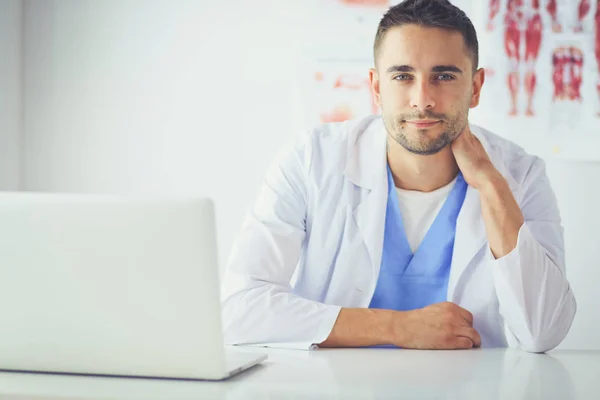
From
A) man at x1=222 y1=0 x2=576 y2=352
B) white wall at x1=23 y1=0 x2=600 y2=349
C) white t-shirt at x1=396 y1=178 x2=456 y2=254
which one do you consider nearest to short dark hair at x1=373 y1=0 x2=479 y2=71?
man at x1=222 y1=0 x2=576 y2=352

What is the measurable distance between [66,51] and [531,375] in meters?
2.28

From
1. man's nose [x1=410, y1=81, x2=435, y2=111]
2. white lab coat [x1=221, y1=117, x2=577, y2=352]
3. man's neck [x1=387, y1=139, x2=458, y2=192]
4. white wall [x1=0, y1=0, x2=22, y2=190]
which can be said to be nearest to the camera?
Answer: white lab coat [x1=221, y1=117, x2=577, y2=352]

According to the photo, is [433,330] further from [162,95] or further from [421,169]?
[162,95]

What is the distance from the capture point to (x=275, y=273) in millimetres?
1824

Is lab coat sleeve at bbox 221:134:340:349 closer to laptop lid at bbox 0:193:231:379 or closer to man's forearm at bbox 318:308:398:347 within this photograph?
man's forearm at bbox 318:308:398:347

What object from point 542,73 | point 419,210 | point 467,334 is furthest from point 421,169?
point 542,73

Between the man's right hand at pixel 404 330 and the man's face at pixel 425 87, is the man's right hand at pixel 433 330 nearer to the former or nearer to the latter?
the man's right hand at pixel 404 330

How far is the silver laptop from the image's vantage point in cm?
101

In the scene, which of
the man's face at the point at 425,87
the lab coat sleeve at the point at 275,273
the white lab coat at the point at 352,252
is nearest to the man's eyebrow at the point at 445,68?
the man's face at the point at 425,87

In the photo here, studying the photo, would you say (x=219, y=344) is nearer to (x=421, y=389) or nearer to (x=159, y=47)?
(x=421, y=389)

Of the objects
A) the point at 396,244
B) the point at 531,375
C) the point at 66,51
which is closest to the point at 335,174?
the point at 396,244

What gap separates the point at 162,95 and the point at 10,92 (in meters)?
0.54

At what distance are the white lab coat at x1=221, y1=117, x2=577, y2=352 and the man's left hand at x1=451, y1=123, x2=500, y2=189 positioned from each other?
7 cm

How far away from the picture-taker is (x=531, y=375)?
1235mm
